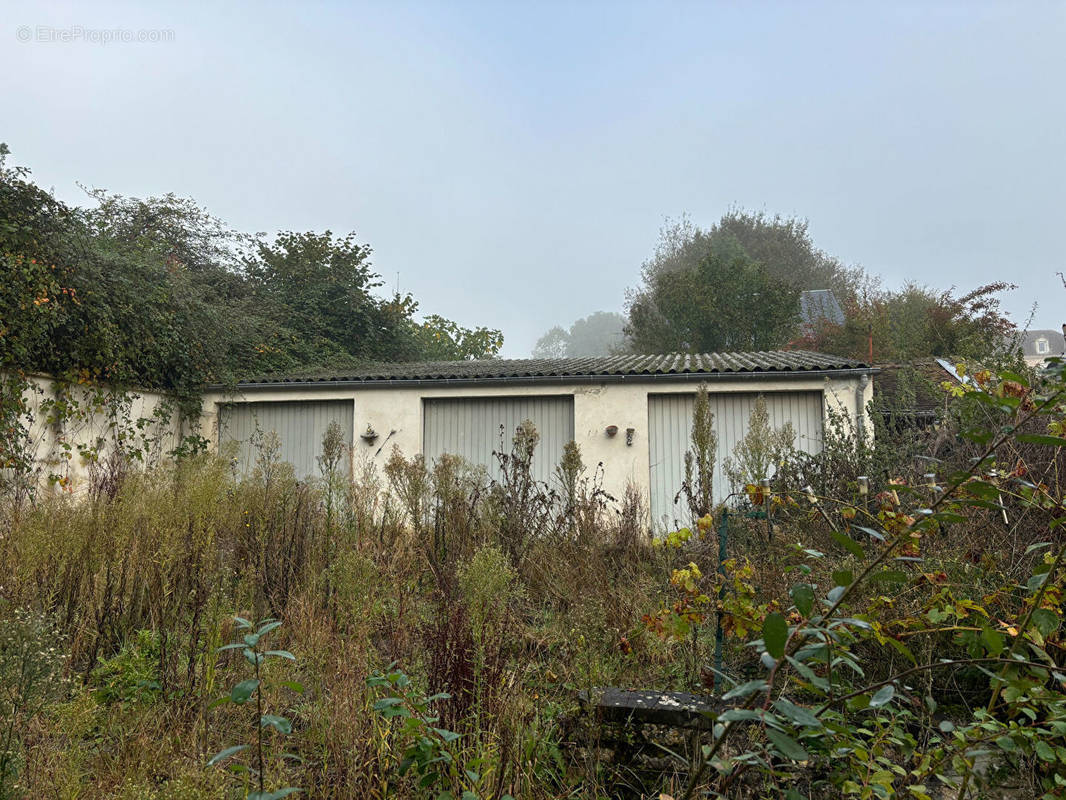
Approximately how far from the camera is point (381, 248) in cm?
2091

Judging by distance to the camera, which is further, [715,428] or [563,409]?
[563,409]

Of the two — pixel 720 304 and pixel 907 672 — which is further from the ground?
pixel 720 304

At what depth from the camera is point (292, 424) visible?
1128 cm

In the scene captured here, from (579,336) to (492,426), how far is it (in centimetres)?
6036

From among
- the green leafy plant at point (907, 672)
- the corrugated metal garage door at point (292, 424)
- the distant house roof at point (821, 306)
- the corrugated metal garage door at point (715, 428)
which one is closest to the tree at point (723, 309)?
the distant house roof at point (821, 306)

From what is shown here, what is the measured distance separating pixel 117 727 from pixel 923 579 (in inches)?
131

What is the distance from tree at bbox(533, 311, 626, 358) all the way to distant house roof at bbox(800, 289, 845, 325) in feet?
117

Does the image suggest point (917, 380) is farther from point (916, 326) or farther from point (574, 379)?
point (916, 326)

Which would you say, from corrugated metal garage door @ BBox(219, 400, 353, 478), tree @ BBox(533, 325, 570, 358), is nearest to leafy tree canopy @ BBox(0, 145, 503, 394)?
corrugated metal garage door @ BBox(219, 400, 353, 478)

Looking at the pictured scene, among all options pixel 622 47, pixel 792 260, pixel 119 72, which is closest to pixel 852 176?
pixel 792 260

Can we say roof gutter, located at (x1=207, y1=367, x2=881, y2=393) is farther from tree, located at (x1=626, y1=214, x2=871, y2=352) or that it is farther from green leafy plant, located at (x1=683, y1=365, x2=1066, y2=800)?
tree, located at (x1=626, y1=214, x2=871, y2=352)

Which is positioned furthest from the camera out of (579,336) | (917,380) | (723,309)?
(579,336)

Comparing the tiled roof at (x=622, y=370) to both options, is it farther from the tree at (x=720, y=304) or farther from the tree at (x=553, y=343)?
the tree at (x=553, y=343)

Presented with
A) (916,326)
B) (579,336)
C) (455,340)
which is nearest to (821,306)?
(916,326)
